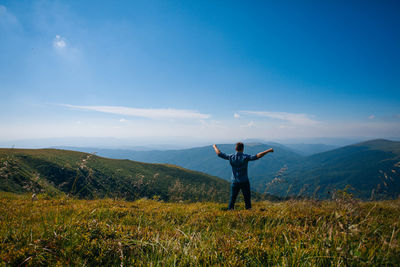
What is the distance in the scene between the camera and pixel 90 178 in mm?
5570

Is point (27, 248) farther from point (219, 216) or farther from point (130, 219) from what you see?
point (219, 216)

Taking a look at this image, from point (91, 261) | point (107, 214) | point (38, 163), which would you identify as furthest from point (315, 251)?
point (38, 163)

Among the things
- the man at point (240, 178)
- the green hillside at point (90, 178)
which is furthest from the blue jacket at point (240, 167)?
the green hillside at point (90, 178)

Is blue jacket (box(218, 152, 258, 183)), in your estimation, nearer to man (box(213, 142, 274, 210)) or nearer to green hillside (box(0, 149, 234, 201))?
man (box(213, 142, 274, 210))

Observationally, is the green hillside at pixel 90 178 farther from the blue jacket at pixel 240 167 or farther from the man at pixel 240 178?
the blue jacket at pixel 240 167

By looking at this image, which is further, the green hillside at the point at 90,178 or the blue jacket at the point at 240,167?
the blue jacket at the point at 240,167

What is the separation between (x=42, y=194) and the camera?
25.2 ft

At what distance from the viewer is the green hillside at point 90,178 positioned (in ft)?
19.6

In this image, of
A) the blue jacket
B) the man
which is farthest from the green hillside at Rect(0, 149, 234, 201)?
the blue jacket

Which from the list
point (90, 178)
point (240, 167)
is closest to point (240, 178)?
point (240, 167)

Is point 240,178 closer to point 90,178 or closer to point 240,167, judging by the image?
point 240,167

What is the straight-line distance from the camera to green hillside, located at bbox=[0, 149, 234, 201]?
5.97m

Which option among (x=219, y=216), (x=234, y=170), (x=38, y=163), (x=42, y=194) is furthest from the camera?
(x=38, y=163)

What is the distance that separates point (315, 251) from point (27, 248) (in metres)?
3.85
